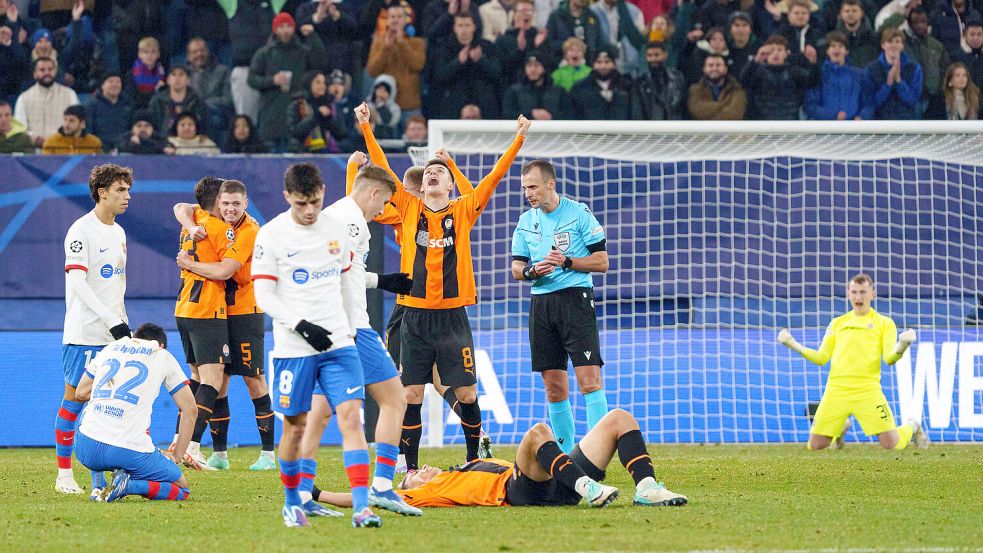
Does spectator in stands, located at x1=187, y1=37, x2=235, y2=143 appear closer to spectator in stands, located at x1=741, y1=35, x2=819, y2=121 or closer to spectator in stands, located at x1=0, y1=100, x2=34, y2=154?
spectator in stands, located at x1=0, y1=100, x2=34, y2=154

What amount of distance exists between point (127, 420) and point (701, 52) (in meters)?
10.5

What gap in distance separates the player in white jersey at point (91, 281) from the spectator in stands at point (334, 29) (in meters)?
8.01

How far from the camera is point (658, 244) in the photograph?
14422 mm

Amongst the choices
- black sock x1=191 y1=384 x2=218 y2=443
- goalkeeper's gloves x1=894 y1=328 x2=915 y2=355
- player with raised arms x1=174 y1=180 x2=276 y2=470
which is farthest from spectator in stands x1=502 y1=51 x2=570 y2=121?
black sock x1=191 y1=384 x2=218 y2=443

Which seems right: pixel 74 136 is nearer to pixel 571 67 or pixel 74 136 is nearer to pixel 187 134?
pixel 187 134

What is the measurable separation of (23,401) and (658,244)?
263 inches

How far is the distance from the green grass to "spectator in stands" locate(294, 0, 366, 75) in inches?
308

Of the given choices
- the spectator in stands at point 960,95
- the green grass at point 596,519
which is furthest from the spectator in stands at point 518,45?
the green grass at point 596,519

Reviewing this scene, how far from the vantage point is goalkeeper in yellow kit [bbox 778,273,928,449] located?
40.5ft

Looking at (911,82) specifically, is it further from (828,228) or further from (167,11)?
(167,11)

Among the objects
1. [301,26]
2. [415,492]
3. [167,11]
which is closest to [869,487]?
[415,492]

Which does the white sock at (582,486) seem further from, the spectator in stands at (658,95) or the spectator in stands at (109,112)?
the spectator in stands at (109,112)

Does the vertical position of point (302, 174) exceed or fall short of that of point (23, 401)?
it exceeds it

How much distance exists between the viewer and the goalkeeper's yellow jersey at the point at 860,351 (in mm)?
12422
